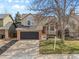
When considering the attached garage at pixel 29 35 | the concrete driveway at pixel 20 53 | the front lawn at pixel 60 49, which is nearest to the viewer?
the concrete driveway at pixel 20 53

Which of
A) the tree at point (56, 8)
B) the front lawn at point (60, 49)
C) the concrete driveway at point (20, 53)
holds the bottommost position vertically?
the concrete driveway at point (20, 53)

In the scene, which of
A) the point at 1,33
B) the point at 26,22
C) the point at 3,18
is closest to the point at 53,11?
the point at 1,33

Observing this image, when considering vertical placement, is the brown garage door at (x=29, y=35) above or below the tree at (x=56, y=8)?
below

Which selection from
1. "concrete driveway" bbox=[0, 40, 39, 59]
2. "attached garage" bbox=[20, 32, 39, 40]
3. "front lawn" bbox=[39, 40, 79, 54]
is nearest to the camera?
"concrete driveway" bbox=[0, 40, 39, 59]

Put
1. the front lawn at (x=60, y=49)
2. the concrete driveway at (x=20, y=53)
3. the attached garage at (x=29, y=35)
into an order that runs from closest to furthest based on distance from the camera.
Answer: the concrete driveway at (x=20, y=53), the front lawn at (x=60, y=49), the attached garage at (x=29, y=35)

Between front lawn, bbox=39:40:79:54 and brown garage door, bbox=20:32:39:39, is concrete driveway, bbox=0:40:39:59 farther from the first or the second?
brown garage door, bbox=20:32:39:39

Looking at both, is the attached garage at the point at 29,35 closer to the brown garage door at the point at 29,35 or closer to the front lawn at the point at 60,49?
the brown garage door at the point at 29,35

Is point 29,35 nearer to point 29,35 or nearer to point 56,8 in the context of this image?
point 29,35

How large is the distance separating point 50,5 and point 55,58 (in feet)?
38.2

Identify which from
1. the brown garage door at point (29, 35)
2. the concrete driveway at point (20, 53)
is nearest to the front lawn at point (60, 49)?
the concrete driveway at point (20, 53)

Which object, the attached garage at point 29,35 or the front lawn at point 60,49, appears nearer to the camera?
the front lawn at point 60,49

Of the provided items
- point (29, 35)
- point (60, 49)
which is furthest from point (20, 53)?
point (29, 35)

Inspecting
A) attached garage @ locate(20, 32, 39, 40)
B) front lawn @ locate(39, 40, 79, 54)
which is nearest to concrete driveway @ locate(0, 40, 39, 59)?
front lawn @ locate(39, 40, 79, 54)

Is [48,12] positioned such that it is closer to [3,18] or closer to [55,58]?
[55,58]
